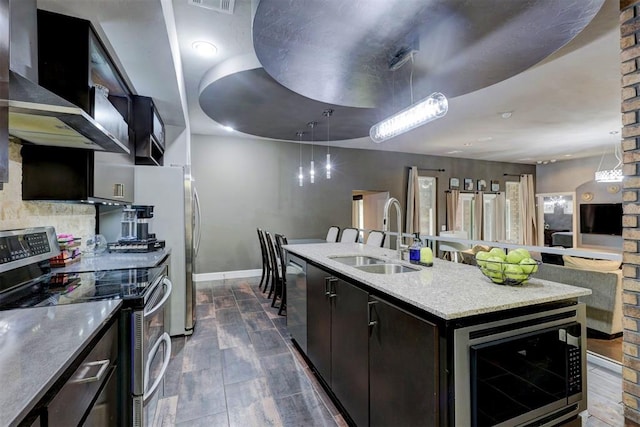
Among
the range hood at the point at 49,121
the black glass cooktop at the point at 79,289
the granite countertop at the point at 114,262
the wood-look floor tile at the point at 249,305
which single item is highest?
the range hood at the point at 49,121

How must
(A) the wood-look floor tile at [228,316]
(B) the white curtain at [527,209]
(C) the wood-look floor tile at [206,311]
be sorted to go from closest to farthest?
(A) the wood-look floor tile at [228,316] → (C) the wood-look floor tile at [206,311] → (B) the white curtain at [527,209]

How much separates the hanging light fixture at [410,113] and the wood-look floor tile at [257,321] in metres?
2.38

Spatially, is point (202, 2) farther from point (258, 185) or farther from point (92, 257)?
point (258, 185)

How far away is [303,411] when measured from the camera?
75.5 inches

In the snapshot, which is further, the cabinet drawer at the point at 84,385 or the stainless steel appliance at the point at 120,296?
the stainless steel appliance at the point at 120,296

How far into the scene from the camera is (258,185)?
235 inches

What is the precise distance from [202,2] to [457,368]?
263 cm

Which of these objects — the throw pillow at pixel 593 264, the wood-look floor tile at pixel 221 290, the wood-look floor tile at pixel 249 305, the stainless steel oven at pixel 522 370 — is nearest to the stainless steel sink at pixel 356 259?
the stainless steel oven at pixel 522 370

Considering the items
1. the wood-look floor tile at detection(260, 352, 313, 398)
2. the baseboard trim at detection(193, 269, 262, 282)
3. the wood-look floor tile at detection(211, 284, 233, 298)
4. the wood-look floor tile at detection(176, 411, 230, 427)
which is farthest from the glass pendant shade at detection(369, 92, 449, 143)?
the baseboard trim at detection(193, 269, 262, 282)

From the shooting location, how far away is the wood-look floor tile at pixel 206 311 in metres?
3.63

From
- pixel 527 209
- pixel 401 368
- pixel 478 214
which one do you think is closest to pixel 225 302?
pixel 401 368

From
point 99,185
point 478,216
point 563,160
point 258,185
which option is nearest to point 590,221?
point 563,160

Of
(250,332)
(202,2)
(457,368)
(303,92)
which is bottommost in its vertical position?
(250,332)

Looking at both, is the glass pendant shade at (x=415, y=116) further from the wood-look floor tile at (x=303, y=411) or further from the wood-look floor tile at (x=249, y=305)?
the wood-look floor tile at (x=249, y=305)
